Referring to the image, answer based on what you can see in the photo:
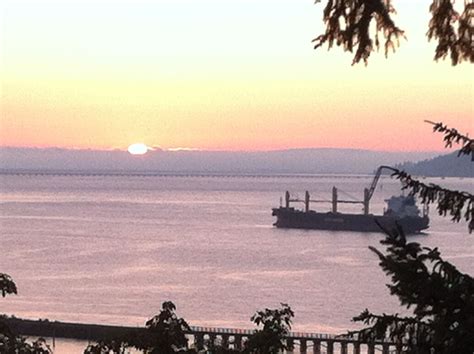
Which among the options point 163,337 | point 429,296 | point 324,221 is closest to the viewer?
point 429,296

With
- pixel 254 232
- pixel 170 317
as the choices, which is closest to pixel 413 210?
Result: pixel 254 232

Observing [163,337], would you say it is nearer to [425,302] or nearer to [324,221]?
Result: [425,302]

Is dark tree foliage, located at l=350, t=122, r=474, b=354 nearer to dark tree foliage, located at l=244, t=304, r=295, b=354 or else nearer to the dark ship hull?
dark tree foliage, located at l=244, t=304, r=295, b=354

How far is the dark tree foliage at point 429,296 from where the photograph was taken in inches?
119

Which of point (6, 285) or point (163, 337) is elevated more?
point (6, 285)

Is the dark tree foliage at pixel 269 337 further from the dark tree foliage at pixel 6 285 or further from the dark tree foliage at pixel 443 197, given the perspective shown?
the dark tree foliage at pixel 443 197

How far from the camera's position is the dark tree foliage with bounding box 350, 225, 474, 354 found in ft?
9.91

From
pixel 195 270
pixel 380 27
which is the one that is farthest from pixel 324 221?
pixel 380 27

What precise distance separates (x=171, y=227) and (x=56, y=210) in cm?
4044

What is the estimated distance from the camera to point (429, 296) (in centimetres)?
310

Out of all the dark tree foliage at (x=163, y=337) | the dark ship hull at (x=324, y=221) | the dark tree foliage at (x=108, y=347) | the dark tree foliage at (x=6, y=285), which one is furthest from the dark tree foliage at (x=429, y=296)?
the dark ship hull at (x=324, y=221)

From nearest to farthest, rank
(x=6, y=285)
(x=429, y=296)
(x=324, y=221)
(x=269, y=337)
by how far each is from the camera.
A: (x=429, y=296) < (x=6, y=285) < (x=269, y=337) < (x=324, y=221)

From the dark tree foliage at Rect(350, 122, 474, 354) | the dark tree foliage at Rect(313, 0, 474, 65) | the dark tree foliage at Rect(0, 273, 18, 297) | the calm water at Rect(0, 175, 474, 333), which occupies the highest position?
the dark tree foliage at Rect(313, 0, 474, 65)

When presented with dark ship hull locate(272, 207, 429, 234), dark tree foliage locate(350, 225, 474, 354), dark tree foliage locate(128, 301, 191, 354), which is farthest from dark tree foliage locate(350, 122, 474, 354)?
dark ship hull locate(272, 207, 429, 234)
